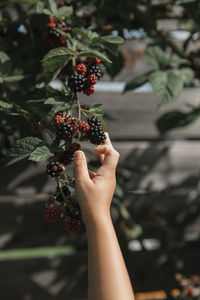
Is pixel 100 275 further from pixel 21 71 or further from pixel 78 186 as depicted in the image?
pixel 21 71

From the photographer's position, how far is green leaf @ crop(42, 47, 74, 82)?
2.29 ft

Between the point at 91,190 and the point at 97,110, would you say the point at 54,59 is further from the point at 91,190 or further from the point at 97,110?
the point at 91,190

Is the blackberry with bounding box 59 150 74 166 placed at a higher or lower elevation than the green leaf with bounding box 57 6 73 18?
lower

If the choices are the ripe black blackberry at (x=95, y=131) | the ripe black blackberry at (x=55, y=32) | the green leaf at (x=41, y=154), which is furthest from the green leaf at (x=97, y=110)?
the ripe black blackberry at (x=55, y=32)

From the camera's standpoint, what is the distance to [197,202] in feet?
6.06

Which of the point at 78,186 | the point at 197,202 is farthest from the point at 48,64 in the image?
the point at 197,202

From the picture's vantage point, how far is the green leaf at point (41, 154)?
63cm

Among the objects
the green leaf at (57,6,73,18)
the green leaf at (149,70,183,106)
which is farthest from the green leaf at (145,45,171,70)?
the green leaf at (57,6,73,18)

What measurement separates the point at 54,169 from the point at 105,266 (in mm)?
219

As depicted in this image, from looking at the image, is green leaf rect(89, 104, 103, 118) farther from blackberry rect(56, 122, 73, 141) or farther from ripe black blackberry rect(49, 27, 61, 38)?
ripe black blackberry rect(49, 27, 61, 38)

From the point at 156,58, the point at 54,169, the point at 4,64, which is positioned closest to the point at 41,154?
the point at 54,169

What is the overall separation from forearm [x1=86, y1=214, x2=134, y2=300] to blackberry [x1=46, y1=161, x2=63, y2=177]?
127 mm

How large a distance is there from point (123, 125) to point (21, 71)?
25.4 inches

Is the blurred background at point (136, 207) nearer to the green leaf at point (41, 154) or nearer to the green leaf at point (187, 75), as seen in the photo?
the green leaf at point (187, 75)
